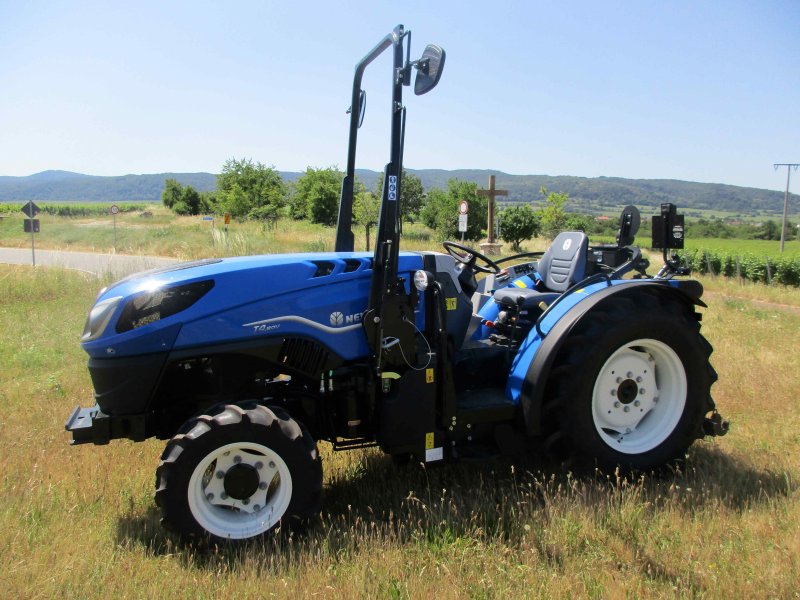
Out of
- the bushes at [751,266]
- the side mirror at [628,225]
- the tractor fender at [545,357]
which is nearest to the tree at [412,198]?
the bushes at [751,266]

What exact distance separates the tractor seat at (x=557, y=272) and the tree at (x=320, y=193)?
1494 inches

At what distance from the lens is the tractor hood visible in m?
2.94

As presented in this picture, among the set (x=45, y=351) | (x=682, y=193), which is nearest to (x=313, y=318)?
(x=45, y=351)

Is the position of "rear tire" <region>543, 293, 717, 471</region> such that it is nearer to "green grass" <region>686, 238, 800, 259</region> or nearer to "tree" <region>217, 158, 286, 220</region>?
"green grass" <region>686, 238, 800, 259</region>

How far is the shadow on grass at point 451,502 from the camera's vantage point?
2.88 m

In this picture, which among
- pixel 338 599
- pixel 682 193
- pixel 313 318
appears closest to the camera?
pixel 338 599

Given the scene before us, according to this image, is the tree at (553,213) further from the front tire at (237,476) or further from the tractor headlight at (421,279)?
the front tire at (237,476)

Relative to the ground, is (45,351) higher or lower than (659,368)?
lower

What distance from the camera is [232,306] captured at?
2996mm

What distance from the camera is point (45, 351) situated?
6.99m

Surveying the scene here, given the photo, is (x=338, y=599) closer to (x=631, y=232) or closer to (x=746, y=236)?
(x=631, y=232)

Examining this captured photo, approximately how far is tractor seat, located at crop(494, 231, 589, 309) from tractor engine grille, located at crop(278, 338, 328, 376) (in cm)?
143

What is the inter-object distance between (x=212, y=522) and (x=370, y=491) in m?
0.96

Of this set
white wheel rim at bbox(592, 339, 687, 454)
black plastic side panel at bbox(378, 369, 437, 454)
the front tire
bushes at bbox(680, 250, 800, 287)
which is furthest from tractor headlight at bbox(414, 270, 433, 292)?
bushes at bbox(680, 250, 800, 287)
